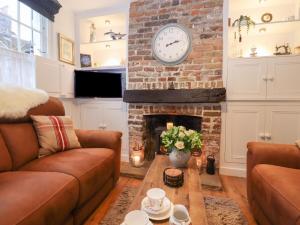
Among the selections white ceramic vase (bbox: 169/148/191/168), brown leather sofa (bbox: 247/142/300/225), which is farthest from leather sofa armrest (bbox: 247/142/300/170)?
white ceramic vase (bbox: 169/148/191/168)

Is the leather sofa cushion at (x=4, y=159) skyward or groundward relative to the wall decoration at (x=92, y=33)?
groundward

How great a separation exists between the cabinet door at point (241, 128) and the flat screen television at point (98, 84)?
1.64 m

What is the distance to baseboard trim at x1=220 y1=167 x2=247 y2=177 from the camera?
8.04ft

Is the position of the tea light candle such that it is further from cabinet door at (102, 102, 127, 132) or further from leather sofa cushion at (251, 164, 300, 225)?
leather sofa cushion at (251, 164, 300, 225)

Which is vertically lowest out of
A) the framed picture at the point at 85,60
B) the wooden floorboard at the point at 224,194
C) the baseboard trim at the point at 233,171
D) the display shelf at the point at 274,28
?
the wooden floorboard at the point at 224,194

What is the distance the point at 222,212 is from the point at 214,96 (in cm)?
128

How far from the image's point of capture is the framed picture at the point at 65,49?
2785 mm

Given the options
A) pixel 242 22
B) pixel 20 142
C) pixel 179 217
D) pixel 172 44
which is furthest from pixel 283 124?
pixel 20 142

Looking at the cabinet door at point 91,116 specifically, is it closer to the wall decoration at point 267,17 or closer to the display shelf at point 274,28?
the display shelf at point 274,28

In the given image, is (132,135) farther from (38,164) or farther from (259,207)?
(259,207)

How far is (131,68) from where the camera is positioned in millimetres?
2791

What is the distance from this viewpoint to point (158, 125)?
3.02m

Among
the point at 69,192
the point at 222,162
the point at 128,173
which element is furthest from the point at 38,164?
the point at 222,162

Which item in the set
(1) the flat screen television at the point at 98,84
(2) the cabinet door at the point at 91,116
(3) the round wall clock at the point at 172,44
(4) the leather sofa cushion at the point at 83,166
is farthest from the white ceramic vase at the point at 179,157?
(2) the cabinet door at the point at 91,116
